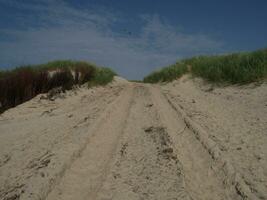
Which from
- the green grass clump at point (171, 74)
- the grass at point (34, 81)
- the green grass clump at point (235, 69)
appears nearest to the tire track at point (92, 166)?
the grass at point (34, 81)

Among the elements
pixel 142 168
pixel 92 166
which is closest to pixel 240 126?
pixel 142 168

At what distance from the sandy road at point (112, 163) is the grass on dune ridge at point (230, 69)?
453cm

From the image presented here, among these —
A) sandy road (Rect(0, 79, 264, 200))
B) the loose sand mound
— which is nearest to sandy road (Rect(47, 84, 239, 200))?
sandy road (Rect(0, 79, 264, 200))

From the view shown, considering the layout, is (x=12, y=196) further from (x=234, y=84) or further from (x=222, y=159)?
(x=234, y=84)

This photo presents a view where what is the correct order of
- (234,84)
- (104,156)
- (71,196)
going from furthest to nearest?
(234,84) < (104,156) < (71,196)

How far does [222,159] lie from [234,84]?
20.2ft

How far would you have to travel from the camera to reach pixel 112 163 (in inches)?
125

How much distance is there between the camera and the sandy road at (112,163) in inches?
104

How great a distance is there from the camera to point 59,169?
301 centimetres

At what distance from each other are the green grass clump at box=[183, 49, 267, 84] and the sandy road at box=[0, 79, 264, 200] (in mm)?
4481

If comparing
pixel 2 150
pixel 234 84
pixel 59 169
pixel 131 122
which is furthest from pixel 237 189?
pixel 234 84

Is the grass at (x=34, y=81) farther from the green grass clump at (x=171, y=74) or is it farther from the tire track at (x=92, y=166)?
the tire track at (x=92, y=166)

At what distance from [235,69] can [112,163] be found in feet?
23.8

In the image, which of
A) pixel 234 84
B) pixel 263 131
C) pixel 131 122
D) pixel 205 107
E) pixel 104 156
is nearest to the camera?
pixel 104 156
